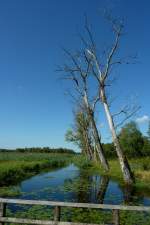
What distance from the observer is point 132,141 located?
80.2 m

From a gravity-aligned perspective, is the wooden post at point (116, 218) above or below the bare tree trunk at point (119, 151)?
below

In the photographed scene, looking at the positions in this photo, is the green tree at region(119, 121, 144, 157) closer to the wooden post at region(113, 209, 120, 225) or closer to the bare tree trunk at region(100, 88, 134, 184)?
the bare tree trunk at region(100, 88, 134, 184)

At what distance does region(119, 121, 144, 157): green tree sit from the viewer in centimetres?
7912

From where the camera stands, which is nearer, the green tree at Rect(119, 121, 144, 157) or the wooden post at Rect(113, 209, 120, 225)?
the wooden post at Rect(113, 209, 120, 225)

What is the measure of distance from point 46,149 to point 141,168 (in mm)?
143787

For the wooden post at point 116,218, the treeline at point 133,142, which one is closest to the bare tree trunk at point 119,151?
the wooden post at point 116,218

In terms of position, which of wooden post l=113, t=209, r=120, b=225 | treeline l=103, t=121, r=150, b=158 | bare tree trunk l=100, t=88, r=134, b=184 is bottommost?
wooden post l=113, t=209, r=120, b=225

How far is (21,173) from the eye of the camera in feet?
94.5

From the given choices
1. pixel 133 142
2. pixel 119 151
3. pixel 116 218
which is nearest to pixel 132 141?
pixel 133 142

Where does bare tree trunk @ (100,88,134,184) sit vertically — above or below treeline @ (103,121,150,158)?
below

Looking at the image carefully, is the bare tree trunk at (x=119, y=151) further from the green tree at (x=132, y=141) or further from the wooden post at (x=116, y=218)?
the green tree at (x=132, y=141)

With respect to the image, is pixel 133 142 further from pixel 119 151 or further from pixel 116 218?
pixel 116 218

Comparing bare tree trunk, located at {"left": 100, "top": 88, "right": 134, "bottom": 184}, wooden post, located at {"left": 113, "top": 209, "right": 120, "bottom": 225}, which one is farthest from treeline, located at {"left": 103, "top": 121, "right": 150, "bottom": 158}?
wooden post, located at {"left": 113, "top": 209, "right": 120, "bottom": 225}

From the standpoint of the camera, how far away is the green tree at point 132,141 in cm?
7912
